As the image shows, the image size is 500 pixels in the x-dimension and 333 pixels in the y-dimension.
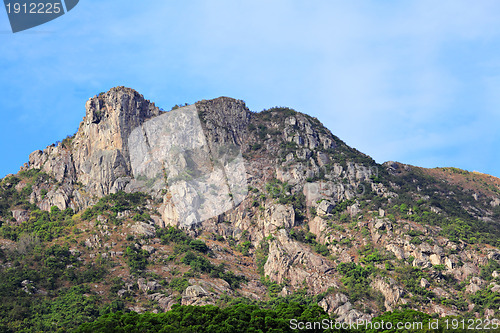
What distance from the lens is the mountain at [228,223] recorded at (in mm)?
98438

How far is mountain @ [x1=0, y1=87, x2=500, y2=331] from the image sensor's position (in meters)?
98.4

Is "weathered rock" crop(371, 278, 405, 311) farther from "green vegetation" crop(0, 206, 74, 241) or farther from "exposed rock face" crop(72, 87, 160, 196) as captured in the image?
"green vegetation" crop(0, 206, 74, 241)

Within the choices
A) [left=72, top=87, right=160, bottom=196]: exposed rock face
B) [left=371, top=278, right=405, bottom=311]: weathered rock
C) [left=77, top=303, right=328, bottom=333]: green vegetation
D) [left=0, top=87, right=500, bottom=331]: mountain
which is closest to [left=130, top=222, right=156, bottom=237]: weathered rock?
[left=0, top=87, right=500, bottom=331]: mountain

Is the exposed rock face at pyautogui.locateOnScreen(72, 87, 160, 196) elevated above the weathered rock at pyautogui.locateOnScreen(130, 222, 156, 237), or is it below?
above

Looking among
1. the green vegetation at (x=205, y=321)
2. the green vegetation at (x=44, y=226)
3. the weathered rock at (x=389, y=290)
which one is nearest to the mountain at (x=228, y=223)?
the weathered rock at (x=389, y=290)

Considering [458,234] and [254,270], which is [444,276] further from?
[254,270]

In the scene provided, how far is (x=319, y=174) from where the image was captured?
130750mm

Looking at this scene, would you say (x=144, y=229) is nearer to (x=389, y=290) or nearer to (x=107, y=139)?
(x=107, y=139)

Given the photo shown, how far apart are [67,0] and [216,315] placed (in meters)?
46.6

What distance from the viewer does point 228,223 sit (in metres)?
123

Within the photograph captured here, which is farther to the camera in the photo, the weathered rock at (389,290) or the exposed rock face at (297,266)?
the exposed rock face at (297,266)

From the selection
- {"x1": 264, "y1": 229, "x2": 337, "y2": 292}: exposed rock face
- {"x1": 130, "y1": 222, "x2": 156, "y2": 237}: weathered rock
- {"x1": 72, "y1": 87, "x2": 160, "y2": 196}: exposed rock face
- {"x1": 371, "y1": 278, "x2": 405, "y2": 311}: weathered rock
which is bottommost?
{"x1": 371, "y1": 278, "x2": 405, "y2": 311}: weathered rock

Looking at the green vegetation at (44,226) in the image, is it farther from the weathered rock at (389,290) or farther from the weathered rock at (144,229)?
the weathered rock at (389,290)

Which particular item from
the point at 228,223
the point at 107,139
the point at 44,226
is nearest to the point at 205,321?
the point at 228,223
